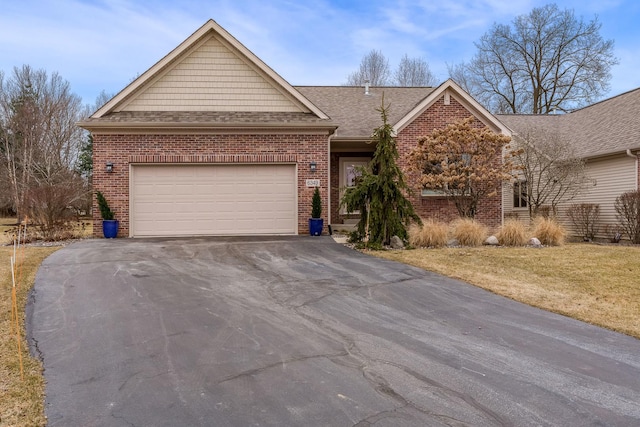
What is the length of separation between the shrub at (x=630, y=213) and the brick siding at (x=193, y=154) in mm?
9464

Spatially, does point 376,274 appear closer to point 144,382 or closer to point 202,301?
point 202,301

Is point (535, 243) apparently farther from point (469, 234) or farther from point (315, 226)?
point (315, 226)

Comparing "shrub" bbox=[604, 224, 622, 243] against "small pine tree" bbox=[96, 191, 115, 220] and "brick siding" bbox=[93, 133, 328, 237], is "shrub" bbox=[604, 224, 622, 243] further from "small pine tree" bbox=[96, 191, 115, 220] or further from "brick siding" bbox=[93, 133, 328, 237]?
"small pine tree" bbox=[96, 191, 115, 220]

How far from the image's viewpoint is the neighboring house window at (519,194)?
16891 millimetres

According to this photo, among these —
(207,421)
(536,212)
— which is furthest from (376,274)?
(536,212)

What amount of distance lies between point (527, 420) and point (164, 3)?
526 inches

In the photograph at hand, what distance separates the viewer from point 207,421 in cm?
312

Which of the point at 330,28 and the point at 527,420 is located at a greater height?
the point at 330,28

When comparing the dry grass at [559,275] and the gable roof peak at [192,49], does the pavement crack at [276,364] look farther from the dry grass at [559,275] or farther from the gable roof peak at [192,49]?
the gable roof peak at [192,49]

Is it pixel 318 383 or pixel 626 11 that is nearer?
→ pixel 318 383

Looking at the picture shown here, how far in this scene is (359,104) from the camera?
19.1 meters

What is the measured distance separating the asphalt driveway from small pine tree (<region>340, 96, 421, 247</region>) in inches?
140

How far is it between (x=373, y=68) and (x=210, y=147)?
102ft

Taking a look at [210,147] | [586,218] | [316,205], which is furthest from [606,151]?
[210,147]
